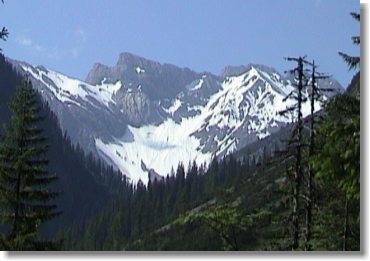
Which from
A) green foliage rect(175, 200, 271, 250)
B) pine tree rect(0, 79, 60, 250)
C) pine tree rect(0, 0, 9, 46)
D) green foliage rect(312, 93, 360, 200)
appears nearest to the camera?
green foliage rect(312, 93, 360, 200)

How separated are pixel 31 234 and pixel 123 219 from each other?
355 feet

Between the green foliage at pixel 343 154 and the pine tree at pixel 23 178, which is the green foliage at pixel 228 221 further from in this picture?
the green foliage at pixel 343 154

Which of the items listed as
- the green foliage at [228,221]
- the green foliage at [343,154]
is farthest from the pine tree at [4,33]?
the green foliage at [228,221]

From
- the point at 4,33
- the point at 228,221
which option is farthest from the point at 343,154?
the point at 228,221

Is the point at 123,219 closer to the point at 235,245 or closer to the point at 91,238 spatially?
the point at 91,238

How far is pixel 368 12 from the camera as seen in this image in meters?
8.30

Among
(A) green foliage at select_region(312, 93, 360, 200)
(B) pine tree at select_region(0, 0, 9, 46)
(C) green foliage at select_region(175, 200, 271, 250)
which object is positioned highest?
(B) pine tree at select_region(0, 0, 9, 46)

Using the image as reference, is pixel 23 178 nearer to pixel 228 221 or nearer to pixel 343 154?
pixel 228 221

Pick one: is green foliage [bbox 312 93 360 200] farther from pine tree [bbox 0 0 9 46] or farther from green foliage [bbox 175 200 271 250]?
pine tree [bbox 0 0 9 46]

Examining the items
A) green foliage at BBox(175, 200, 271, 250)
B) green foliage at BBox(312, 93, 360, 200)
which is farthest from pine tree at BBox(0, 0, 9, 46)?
green foliage at BBox(175, 200, 271, 250)

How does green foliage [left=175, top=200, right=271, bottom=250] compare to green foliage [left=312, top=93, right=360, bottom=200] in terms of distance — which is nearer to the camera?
green foliage [left=312, top=93, right=360, bottom=200]

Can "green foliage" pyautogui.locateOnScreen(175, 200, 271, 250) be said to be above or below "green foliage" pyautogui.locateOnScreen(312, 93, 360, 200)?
below

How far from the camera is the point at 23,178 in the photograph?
13305mm

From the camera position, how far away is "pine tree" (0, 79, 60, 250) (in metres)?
13.1
